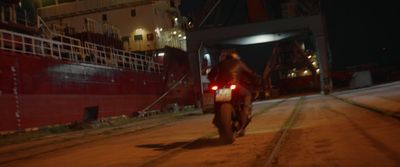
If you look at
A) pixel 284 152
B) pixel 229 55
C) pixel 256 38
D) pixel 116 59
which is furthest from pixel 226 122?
pixel 256 38

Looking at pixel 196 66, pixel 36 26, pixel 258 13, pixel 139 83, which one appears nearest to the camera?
pixel 36 26

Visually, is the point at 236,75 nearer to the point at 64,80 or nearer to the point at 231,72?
the point at 231,72

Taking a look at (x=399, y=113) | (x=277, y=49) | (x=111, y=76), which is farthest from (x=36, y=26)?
(x=277, y=49)

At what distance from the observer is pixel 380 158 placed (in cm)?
549

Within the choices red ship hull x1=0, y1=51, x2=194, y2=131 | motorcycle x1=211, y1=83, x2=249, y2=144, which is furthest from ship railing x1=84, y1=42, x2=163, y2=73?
motorcycle x1=211, y1=83, x2=249, y2=144

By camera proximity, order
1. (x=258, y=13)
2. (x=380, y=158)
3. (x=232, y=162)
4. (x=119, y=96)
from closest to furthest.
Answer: (x=380, y=158), (x=232, y=162), (x=119, y=96), (x=258, y=13)

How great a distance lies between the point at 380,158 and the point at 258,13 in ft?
128

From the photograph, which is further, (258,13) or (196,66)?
(258,13)

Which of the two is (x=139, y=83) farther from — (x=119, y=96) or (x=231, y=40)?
(x=231, y=40)

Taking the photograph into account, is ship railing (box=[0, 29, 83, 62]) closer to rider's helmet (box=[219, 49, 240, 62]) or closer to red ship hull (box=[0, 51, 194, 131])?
red ship hull (box=[0, 51, 194, 131])

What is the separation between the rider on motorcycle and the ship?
11.8 m

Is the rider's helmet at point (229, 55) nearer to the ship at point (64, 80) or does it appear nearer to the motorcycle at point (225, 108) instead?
the motorcycle at point (225, 108)

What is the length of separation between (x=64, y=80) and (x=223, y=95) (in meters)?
16.8

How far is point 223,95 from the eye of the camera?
807cm
